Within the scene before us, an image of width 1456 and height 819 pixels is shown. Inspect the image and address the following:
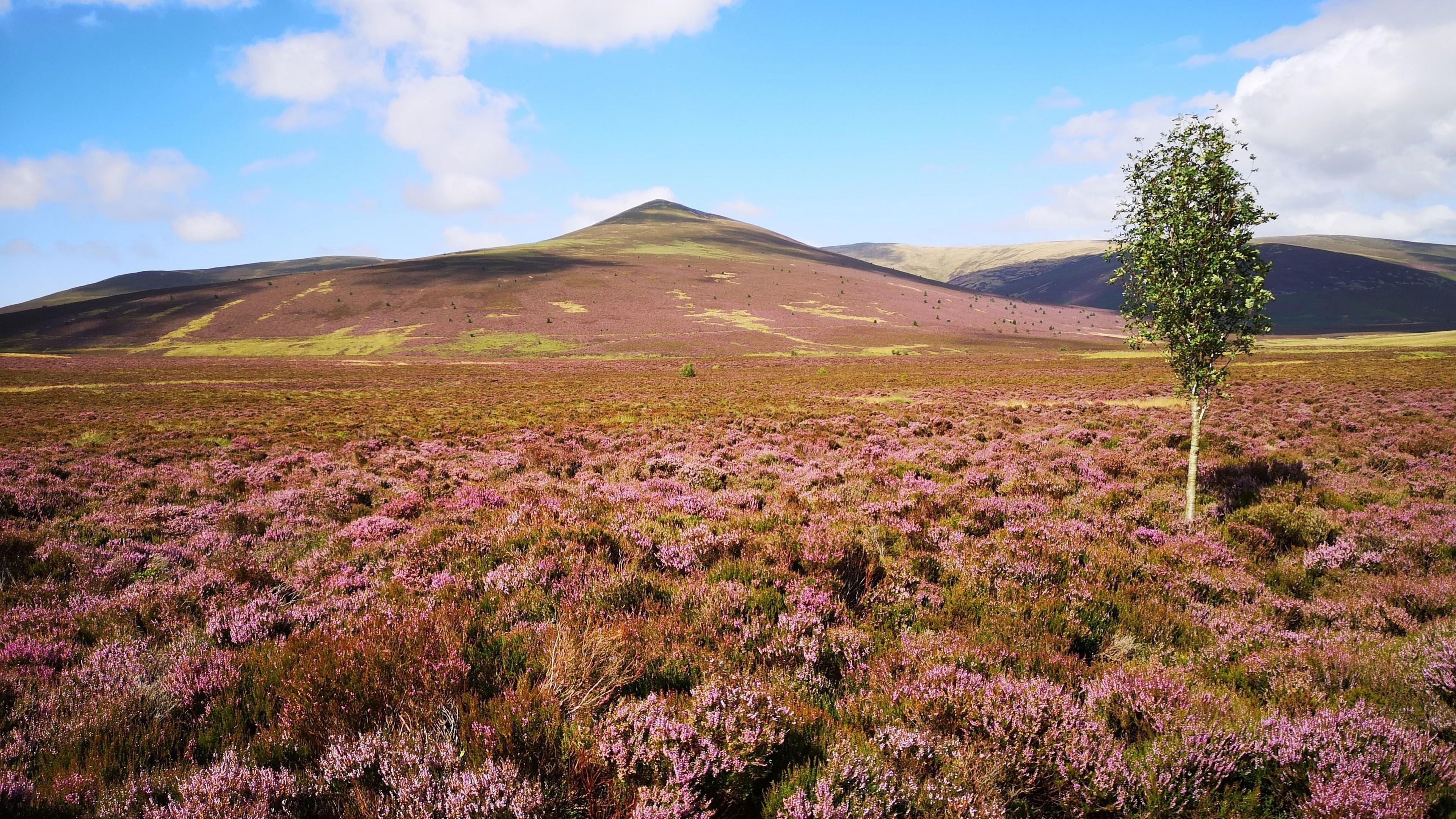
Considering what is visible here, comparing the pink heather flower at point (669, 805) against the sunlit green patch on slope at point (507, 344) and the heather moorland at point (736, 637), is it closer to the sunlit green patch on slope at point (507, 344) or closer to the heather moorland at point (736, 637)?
the heather moorland at point (736, 637)

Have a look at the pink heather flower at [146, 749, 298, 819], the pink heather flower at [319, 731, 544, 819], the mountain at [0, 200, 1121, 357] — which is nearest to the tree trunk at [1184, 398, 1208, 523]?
the pink heather flower at [319, 731, 544, 819]

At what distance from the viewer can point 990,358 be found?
246 feet

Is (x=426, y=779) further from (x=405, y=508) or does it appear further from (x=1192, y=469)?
(x=1192, y=469)

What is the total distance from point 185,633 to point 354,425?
1955cm

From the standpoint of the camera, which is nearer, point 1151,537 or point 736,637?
point 736,637

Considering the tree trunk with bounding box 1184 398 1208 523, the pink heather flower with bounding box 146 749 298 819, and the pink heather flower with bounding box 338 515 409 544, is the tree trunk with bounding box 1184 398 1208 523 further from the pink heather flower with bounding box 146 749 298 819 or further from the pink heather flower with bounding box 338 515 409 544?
the pink heather flower with bounding box 338 515 409 544

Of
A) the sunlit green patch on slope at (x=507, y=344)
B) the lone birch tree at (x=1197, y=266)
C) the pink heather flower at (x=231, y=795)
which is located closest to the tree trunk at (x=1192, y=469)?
the lone birch tree at (x=1197, y=266)

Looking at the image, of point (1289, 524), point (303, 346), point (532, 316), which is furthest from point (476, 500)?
point (532, 316)

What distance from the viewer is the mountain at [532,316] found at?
9206 centimetres

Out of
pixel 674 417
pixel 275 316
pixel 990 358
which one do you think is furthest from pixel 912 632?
pixel 275 316

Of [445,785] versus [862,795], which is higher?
[445,785]

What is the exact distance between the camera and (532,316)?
107250 millimetres

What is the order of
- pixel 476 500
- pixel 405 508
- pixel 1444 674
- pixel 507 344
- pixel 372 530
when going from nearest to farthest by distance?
pixel 1444 674 < pixel 372 530 < pixel 405 508 < pixel 476 500 < pixel 507 344

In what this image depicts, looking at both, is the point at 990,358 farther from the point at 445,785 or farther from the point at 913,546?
the point at 445,785
